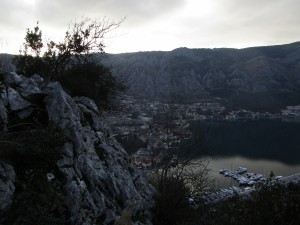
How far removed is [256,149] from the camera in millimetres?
91750

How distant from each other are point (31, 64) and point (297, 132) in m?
113

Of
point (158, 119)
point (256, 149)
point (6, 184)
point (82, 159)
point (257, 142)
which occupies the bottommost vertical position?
point (257, 142)

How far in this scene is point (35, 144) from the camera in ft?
21.7

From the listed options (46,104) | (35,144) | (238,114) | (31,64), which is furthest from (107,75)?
(238,114)

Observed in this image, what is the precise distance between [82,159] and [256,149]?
89043 mm

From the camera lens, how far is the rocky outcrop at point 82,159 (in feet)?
24.6

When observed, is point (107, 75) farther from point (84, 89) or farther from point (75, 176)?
point (75, 176)

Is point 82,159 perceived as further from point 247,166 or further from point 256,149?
point 256,149

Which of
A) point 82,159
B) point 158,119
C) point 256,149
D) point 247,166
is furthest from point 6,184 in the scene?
point 256,149

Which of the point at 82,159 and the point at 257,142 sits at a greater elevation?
the point at 82,159

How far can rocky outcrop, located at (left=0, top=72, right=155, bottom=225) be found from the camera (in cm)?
750

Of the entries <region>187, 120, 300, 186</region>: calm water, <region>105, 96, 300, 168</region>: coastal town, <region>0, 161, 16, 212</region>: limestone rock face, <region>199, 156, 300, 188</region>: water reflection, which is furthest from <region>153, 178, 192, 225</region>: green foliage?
<region>199, 156, 300, 188</region>: water reflection

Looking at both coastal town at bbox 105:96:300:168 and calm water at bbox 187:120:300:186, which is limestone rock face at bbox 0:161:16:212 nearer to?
coastal town at bbox 105:96:300:168

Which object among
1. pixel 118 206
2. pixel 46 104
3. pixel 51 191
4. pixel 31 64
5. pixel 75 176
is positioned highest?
pixel 31 64
